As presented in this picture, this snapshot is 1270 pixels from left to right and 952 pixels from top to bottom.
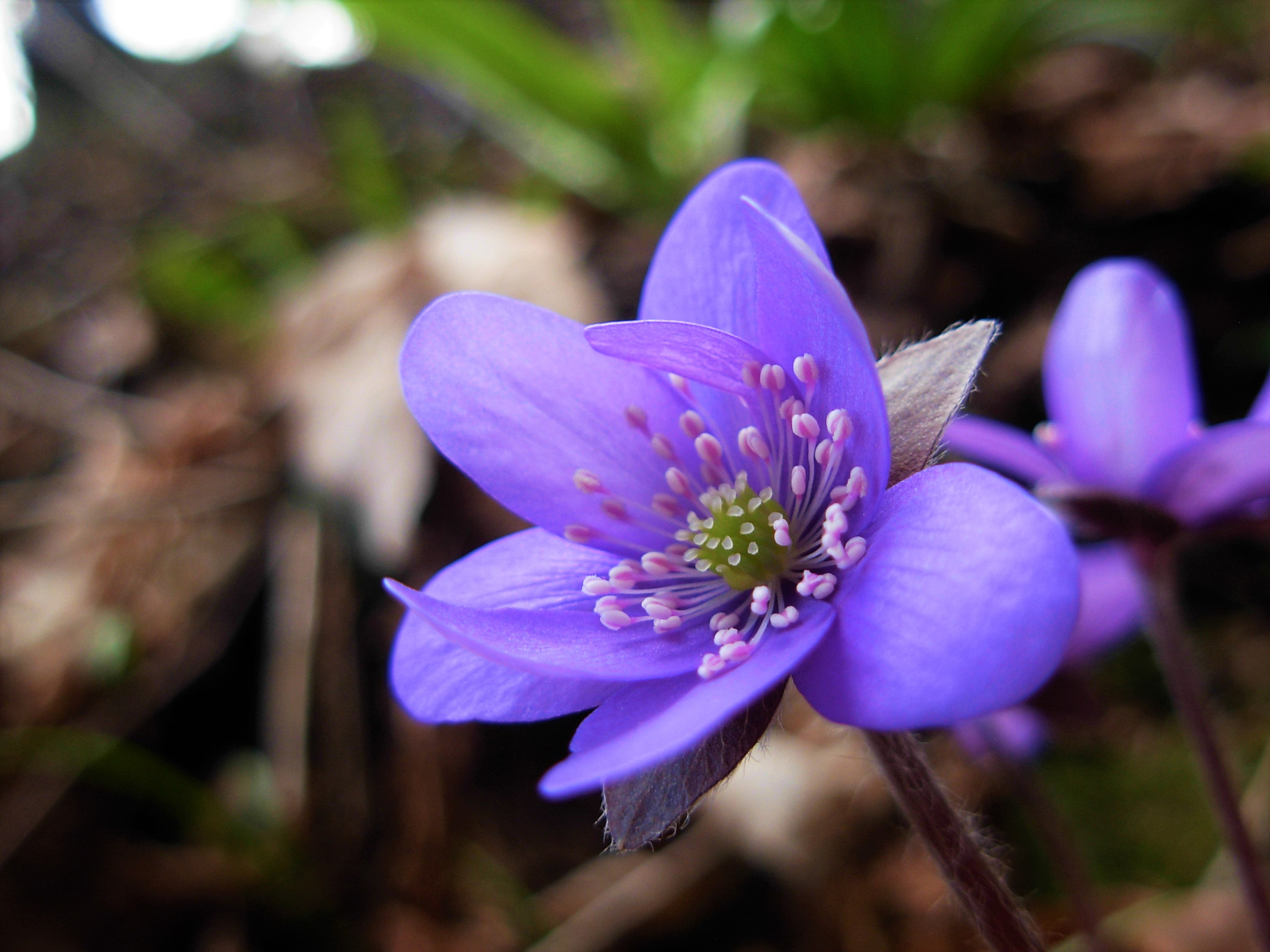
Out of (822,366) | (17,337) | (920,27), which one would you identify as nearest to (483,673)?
(822,366)

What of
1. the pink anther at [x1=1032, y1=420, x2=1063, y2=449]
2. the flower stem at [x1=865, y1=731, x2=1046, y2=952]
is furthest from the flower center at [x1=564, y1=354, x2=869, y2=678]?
the pink anther at [x1=1032, y1=420, x2=1063, y2=449]

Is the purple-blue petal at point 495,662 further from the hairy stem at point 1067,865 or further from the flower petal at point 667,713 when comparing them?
the hairy stem at point 1067,865

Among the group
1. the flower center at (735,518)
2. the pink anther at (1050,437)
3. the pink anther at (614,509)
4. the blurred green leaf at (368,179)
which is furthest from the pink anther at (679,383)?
the blurred green leaf at (368,179)

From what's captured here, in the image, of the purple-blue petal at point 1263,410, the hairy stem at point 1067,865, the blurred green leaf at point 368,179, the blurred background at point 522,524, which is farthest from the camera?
the blurred green leaf at point 368,179

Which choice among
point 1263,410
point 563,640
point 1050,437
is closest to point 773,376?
point 563,640

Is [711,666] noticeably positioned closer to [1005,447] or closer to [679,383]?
[679,383]

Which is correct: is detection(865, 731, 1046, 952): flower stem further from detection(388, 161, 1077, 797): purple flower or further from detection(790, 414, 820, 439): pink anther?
detection(790, 414, 820, 439): pink anther
